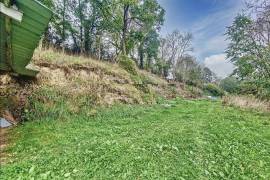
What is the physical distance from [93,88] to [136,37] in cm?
1497

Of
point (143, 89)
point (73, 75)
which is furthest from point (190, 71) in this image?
point (73, 75)

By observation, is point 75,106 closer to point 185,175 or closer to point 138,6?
point 185,175

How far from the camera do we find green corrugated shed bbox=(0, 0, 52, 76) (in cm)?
308

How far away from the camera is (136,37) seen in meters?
23.3

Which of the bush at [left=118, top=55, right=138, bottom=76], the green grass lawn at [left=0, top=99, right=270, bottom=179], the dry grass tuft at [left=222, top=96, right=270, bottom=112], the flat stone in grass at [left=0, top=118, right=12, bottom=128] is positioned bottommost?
the green grass lawn at [left=0, top=99, right=270, bottom=179]

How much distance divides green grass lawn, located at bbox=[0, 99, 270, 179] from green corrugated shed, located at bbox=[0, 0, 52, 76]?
187 centimetres

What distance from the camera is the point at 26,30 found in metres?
3.85

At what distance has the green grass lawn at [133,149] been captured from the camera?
12.6ft

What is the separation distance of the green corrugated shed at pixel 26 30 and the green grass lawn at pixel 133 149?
187 cm

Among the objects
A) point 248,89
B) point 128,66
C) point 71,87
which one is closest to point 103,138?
point 71,87

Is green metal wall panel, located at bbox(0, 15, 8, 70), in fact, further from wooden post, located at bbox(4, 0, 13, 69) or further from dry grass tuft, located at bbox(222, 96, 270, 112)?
dry grass tuft, located at bbox(222, 96, 270, 112)

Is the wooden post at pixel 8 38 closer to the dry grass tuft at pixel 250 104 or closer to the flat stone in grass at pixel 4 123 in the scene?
the flat stone in grass at pixel 4 123

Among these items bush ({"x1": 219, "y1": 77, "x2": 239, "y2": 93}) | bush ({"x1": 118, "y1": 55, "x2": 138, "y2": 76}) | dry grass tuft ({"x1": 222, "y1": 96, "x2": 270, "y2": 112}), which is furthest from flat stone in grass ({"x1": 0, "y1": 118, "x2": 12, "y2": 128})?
bush ({"x1": 219, "y1": 77, "x2": 239, "y2": 93})

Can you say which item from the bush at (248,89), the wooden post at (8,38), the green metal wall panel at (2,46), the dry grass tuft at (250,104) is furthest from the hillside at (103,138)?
the bush at (248,89)
